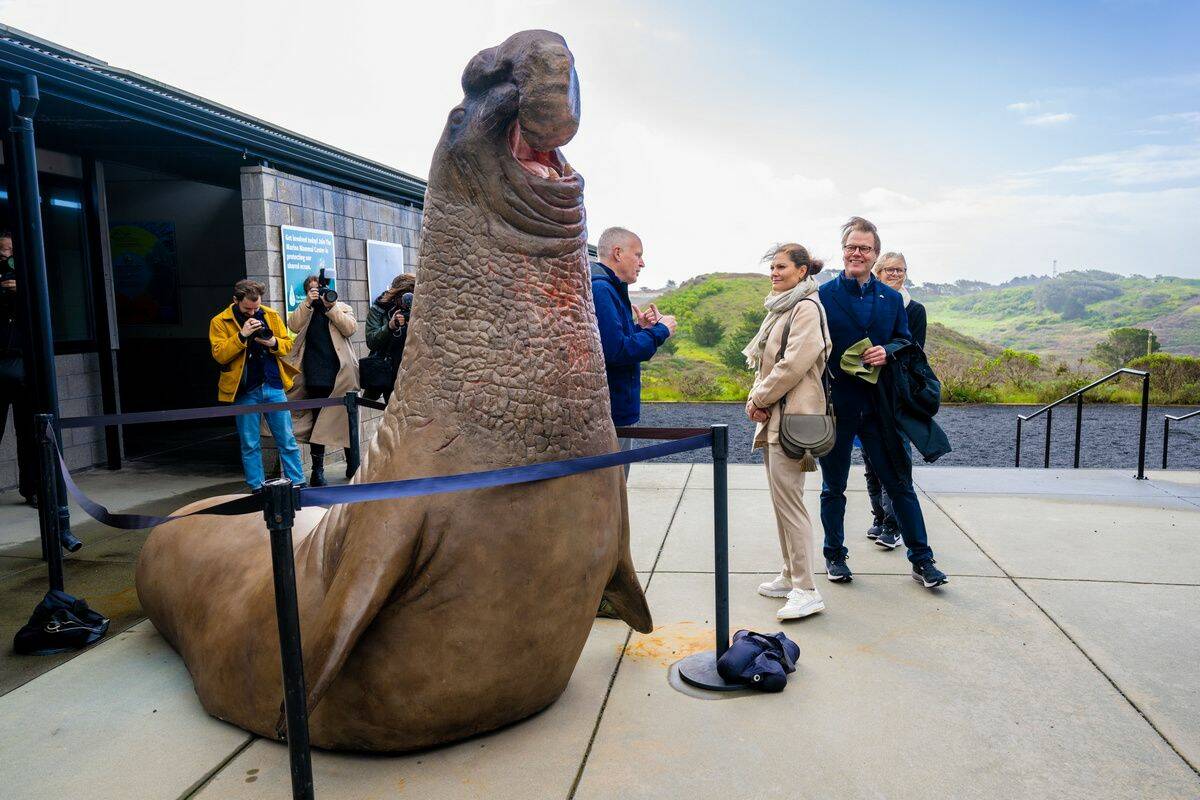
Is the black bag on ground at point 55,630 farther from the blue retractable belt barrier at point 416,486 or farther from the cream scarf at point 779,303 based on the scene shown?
the cream scarf at point 779,303

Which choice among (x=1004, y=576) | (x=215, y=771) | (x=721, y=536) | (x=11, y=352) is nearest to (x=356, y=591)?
(x=215, y=771)

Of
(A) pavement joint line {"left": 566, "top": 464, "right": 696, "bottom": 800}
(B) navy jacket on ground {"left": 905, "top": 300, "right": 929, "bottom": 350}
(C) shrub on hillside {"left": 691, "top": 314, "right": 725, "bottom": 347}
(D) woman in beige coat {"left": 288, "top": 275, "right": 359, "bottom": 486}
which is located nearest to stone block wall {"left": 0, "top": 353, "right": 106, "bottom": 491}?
(D) woman in beige coat {"left": 288, "top": 275, "right": 359, "bottom": 486}

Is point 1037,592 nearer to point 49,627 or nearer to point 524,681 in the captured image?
point 524,681

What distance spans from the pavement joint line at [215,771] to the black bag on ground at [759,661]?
5.66 ft

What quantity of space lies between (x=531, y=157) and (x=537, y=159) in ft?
0.08

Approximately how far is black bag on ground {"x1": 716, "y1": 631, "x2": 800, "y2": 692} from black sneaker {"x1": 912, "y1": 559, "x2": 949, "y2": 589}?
134 cm

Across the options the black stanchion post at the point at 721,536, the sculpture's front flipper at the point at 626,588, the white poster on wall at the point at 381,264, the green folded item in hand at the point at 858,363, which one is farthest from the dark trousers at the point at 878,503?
the white poster on wall at the point at 381,264

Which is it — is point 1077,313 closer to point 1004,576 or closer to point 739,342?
point 739,342

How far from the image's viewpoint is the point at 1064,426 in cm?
1282

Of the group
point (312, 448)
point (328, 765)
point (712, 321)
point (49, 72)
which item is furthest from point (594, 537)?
point (712, 321)

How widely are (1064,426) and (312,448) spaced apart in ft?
37.1

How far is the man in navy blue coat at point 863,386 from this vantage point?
4.29m

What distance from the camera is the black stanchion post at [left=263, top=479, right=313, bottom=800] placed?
200 cm

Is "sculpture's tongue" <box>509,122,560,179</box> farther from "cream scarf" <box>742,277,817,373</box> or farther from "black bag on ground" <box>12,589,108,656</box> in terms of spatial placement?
"black bag on ground" <box>12,589,108,656</box>
